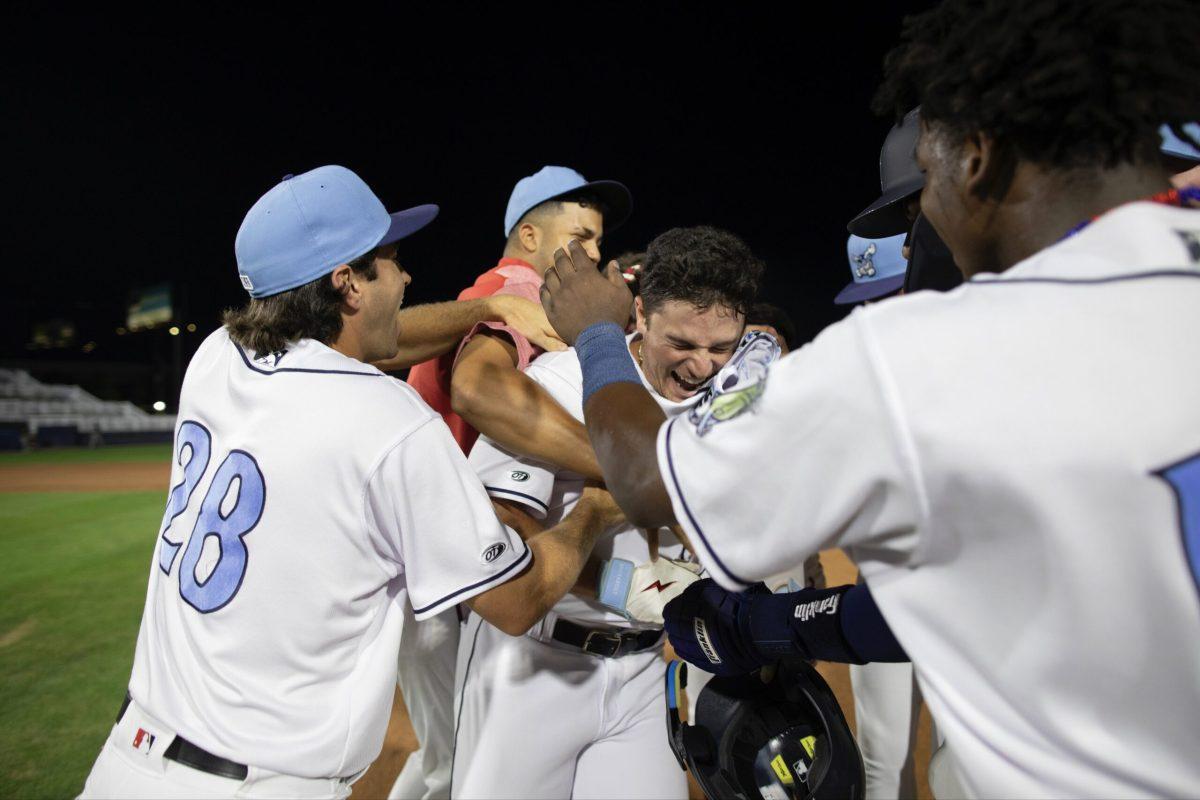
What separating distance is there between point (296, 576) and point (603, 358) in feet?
2.84

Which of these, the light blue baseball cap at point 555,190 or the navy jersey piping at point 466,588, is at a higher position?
the light blue baseball cap at point 555,190

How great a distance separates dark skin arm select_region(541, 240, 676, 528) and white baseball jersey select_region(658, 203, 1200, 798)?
0.63 ft

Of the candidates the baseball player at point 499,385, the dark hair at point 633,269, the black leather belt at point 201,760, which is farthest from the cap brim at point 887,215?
the black leather belt at point 201,760

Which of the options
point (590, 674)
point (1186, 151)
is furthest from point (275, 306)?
point (1186, 151)

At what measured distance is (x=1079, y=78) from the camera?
3.12ft

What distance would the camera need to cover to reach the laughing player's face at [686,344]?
239cm

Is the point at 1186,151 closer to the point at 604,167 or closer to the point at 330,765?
the point at 330,765

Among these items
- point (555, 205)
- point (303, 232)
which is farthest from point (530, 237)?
point (303, 232)

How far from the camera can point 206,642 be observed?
5.42ft

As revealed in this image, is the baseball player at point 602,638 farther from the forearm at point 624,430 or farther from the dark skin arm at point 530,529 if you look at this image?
the forearm at point 624,430

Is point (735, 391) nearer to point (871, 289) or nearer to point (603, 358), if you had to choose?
point (603, 358)

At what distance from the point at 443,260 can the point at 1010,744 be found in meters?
38.9

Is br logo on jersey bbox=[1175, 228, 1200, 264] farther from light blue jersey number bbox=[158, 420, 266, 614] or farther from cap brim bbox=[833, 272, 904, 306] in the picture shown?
cap brim bbox=[833, 272, 904, 306]

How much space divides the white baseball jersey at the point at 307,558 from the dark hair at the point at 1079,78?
1.26 meters
